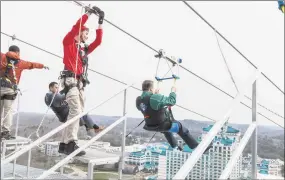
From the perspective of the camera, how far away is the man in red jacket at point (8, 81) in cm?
281

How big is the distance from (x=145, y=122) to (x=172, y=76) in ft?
2.14

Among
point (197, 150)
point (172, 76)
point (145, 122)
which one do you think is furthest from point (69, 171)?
point (197, 150)

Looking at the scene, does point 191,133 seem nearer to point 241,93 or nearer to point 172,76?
point 172,76

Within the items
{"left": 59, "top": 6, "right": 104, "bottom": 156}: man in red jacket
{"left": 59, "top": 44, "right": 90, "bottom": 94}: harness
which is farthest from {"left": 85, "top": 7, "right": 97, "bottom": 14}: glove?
{"left": 59, "top": 44, "right": 90, "bottom": 94}: harness

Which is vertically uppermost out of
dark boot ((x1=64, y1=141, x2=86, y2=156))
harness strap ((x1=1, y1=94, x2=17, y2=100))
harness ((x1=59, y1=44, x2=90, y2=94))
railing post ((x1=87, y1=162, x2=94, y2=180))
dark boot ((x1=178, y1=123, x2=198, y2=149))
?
harness ((x1=59, y1=44, x2=90, y2=94))

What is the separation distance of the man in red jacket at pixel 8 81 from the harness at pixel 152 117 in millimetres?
1238

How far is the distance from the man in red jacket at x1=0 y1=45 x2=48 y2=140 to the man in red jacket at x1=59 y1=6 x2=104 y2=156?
70 centimetres

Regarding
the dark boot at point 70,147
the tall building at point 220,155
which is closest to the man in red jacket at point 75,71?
the dark boot at point 70,147

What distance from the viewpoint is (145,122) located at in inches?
136

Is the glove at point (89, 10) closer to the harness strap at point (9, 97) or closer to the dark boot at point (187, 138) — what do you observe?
the harness strap at point (9, 97)

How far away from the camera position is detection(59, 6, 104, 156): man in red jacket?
7.50ft

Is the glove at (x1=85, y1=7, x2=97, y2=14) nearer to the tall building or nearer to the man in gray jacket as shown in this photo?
the man in gray jacket

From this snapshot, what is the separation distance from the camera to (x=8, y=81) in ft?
9.32

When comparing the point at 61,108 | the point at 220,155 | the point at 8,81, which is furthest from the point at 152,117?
the point at 8,81
